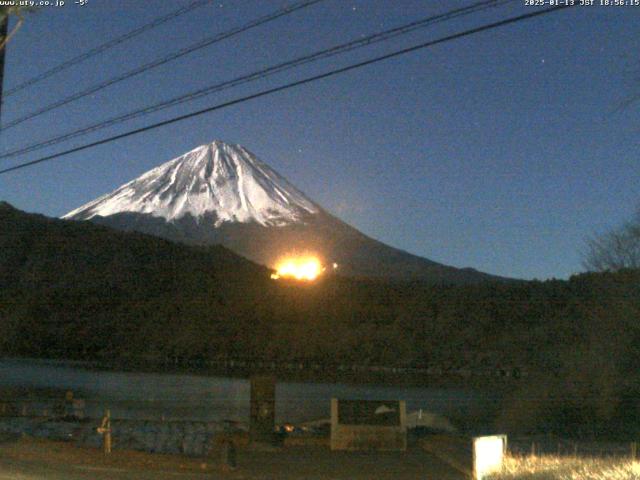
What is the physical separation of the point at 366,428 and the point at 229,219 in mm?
123160

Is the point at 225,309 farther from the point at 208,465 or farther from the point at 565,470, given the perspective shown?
the point at 565,470

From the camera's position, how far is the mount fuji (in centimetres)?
12781

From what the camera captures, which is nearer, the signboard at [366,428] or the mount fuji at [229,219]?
the signboard at [366,428]

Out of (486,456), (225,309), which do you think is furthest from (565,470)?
(225,309)

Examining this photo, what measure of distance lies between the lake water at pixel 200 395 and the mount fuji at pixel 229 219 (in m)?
71.2

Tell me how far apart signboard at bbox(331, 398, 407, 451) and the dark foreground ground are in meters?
0.38

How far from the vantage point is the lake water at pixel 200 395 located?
32.5 metres

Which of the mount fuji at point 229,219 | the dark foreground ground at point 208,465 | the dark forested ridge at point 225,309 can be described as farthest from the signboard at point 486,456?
the mount fuji at point 229,219

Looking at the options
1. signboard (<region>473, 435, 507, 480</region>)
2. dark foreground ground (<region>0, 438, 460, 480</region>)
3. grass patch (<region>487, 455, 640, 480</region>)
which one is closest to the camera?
grass patch (<region>487, 455, 640, 480</region>)

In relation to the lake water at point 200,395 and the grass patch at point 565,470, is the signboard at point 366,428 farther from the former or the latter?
the lake water at point 200,395

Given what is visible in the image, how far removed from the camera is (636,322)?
2358 centimetres

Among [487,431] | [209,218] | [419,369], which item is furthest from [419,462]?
[209,218]

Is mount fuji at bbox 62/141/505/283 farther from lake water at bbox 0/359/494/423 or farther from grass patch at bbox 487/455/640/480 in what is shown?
grass patch at bbox 487/455/640/480

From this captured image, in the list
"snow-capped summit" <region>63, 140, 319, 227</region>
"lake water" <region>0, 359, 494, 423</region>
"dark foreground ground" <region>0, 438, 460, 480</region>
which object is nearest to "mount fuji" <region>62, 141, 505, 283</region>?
"snow-capped summit" <region>63, 140, 319, 227</region>
